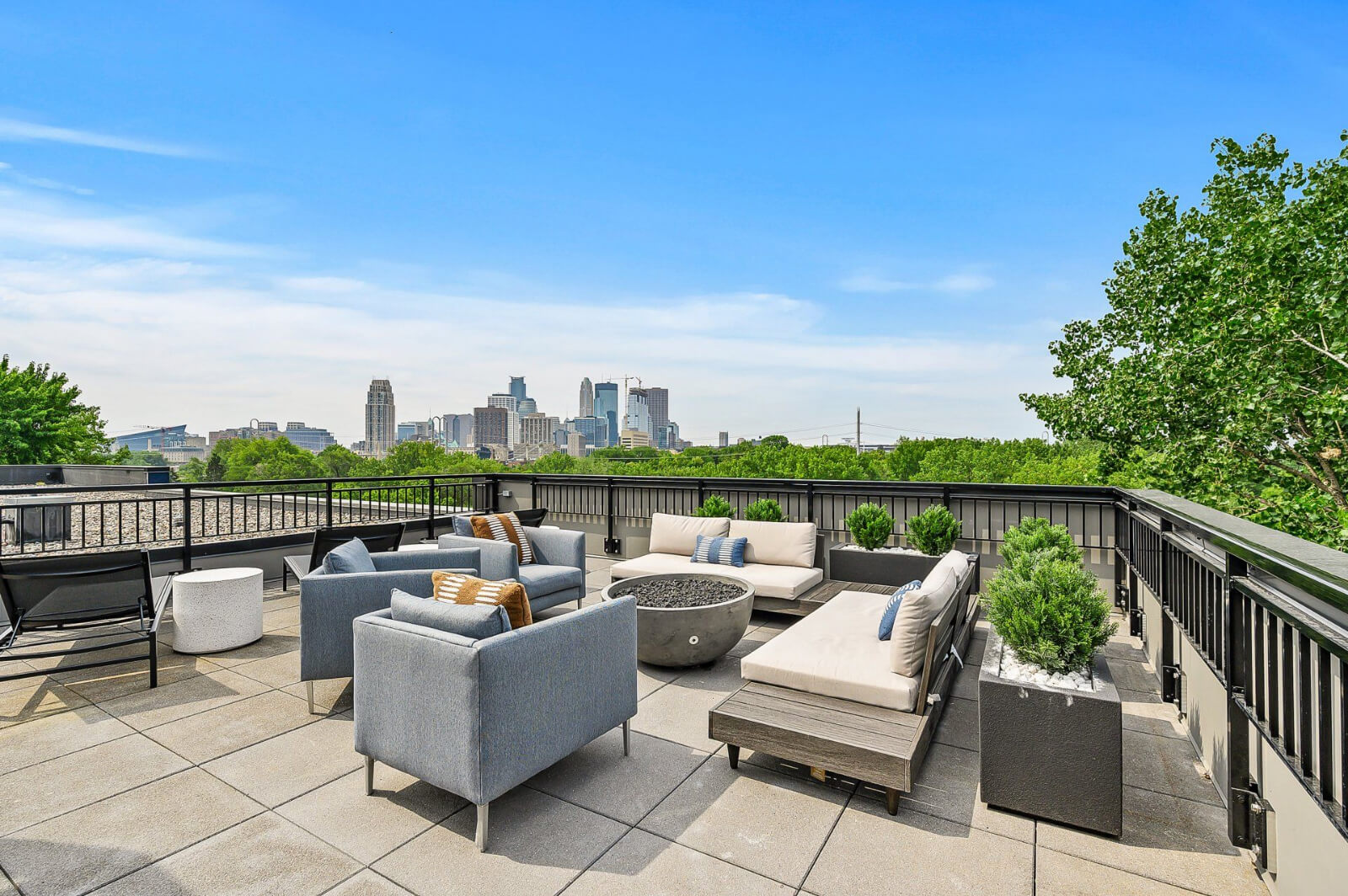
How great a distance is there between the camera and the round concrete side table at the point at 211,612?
4.26m

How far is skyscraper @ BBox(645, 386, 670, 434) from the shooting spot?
53.5 metres

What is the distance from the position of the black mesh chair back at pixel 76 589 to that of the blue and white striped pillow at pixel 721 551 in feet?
13.2

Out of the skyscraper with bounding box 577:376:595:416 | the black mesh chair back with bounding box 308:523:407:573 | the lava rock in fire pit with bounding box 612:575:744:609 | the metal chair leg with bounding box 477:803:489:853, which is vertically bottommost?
the metal chair leg with bounding box 477:803:489:853

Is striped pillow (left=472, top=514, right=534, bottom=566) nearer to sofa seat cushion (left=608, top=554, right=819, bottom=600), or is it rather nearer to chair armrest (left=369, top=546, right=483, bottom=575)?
sofa seat cushion (left=608, top=554, right=819, bottom=600)

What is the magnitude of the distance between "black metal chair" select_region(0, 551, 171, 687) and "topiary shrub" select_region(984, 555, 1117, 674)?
4.51 m

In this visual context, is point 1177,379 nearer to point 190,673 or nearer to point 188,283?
point 190,673

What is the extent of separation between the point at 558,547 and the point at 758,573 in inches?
71.4

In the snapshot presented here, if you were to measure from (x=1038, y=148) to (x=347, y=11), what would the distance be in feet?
35.1

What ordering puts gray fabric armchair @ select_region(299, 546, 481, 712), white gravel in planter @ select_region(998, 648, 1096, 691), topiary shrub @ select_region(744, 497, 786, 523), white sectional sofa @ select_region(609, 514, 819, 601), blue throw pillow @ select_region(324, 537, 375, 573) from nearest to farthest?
1. white gravel in planter @ select_region(998, 648, 1096, 691)
2. gray fabric armchair @ select_region(299, 546, 481, 712)
3. blue throw pillow @ select_region(324, 537, 375, 573)
4. white sectional sofa @ select_region(609, 514, 819, 601)
5. topiary shrub @ select_region(744, 497, 786, 523)

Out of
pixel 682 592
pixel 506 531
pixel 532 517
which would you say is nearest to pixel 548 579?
pixel 506 531

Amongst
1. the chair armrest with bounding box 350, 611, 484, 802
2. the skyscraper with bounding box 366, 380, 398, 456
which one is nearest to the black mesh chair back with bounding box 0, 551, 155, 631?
the chair armrest with bounding box 350, 611, 484, 802

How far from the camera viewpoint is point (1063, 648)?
241 cm

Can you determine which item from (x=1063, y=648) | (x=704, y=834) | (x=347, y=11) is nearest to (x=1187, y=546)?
(x=1063, y=648)

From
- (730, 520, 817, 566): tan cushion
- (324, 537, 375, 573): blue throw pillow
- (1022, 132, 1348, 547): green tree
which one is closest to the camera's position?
(324, 537, 375, 573): blue throw pillow
